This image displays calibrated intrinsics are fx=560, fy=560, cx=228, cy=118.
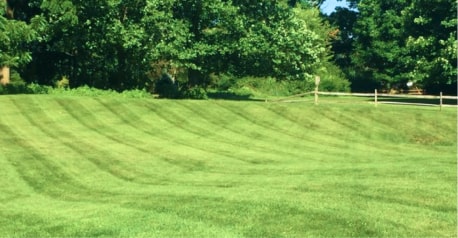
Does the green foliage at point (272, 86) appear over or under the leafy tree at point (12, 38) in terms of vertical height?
under

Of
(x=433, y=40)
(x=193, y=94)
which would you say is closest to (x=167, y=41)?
(x=193, y=94)

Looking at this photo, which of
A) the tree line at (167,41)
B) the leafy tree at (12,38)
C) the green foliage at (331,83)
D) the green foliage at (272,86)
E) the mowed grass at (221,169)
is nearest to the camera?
the mowed grass at (221,169)

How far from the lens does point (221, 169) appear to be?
17.5 metres

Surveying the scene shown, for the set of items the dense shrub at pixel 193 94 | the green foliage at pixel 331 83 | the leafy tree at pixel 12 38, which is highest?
the leafy tree at pixel 12 38

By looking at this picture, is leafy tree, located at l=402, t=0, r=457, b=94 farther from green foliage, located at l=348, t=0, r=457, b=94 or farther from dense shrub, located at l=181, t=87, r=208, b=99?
dense shrub, located at l=181, t=87, r=208, b=99

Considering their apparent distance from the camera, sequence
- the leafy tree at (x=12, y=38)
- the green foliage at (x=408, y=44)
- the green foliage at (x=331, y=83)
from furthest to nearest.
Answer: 1. the green foliage at (x=331, y=83)
2. the green foliage at (x=408, y=44)
3. the leafy tree at (x=12, y=38)

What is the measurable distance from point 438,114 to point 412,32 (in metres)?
24.0

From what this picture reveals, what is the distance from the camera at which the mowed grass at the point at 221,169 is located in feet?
32.7

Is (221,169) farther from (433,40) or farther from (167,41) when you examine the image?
(433,40)

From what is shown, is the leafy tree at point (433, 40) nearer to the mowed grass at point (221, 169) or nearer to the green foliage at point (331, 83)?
the green foliage at point (331, 83)

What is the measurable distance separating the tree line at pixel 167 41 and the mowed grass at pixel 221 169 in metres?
7.13

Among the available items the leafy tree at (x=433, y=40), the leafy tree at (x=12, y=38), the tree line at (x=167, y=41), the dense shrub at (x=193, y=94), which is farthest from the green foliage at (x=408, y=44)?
the leafy tree at (x=12, y=38)

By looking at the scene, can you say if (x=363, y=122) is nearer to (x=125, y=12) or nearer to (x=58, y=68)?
(x=125, y=12)

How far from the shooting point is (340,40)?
8631cm
